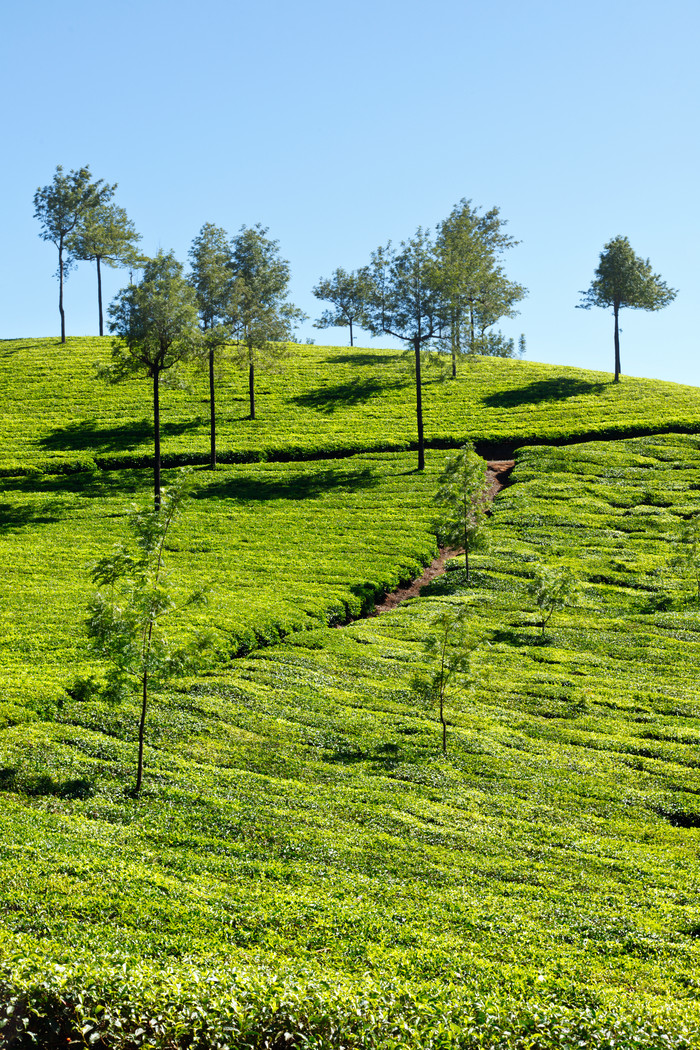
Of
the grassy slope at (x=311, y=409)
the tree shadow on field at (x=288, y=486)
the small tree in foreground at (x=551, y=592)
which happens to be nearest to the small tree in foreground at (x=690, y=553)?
the small tree in foreground at (x=551, y=592)

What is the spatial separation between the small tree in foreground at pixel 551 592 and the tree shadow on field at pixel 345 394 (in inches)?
1644

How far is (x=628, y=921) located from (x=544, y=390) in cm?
7309

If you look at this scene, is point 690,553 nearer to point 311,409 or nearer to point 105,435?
point 311,409

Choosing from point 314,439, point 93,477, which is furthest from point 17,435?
point 314,439

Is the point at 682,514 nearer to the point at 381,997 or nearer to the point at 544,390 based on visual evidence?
the point at 544,390

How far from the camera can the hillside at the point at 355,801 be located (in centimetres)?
1191

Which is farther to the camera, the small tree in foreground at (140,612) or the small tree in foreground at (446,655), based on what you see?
the small tree in foreground at (446,655)

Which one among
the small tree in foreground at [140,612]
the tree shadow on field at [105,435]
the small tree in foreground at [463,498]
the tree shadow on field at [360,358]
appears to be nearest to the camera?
the small tree in foreground at [140,612]

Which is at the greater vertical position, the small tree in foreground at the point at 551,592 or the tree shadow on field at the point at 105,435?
the tree shadow on field at the point at 105,435

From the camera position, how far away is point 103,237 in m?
100

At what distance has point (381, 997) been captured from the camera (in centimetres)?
1198

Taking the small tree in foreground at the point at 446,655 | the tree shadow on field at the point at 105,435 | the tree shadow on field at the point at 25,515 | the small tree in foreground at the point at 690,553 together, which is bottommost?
the small tree in foreground at the point at 446,655

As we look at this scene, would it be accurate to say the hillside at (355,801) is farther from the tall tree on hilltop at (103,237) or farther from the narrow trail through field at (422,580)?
the tall tree on hilltop at (103,237)

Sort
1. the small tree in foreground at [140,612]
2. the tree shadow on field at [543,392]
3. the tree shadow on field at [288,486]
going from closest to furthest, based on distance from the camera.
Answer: the small tree in foreground at [140,612] → the tree shadow on field at [288,486] → the tree shadow on field at [543,392]
